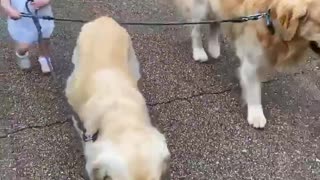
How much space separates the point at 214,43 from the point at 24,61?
1244mm

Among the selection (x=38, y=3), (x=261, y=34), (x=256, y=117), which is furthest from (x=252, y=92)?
A: (x=38, y=3)

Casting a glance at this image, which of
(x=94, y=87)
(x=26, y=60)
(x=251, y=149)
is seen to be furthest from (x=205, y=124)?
(x=26, y=60)

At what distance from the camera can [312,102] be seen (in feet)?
11.8

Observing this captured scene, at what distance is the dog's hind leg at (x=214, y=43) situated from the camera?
3.93 meters

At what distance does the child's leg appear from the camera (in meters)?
3.65

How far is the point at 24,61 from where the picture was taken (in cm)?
376

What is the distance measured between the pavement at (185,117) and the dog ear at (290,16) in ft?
2.14

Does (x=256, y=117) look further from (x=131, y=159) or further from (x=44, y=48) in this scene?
(x=131, y=159)

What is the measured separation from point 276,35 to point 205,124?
2.17 feet

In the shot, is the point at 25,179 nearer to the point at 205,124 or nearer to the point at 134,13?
the point at 205,124

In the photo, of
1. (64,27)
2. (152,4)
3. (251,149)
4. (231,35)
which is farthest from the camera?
(152,4)

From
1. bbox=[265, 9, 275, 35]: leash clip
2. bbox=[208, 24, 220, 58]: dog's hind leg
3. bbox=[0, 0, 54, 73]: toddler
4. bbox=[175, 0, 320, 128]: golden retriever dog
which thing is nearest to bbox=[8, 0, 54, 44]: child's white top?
bbox=[0, 0, 54, 73]: toddler

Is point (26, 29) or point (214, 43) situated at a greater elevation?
point (26, 29)

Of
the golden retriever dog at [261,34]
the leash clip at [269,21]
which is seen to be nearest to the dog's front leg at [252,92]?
the golden retriever dog at [261,34]
